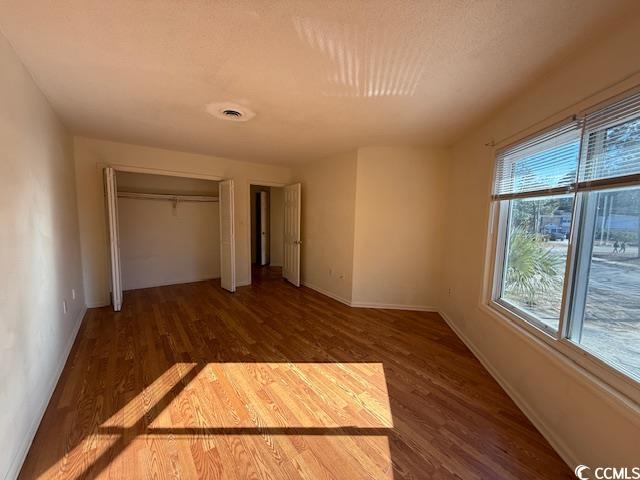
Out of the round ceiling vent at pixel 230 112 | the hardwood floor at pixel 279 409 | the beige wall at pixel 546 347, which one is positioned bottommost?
the hardwood floor at pixel 279 409

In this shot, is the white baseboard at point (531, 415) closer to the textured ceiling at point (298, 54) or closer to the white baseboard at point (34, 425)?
the textured ceiling at point (298, 54)

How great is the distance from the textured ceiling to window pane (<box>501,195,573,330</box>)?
935 millimetres

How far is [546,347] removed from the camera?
1640 millimetres

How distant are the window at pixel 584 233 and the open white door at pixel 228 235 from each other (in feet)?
12.4

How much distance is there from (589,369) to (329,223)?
10.8 ft

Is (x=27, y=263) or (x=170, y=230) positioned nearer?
(x=27, y=263)

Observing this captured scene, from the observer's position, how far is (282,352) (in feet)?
8.23

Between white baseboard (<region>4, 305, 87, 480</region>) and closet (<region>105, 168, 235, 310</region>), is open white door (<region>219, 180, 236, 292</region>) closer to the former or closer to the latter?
closet (<region>105, 168, 235, 310</region>)

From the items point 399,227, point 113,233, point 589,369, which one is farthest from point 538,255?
point 113,233

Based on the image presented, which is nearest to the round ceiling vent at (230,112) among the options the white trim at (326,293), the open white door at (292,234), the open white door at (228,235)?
the open white door at (228,235)

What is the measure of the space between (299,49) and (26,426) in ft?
8.96

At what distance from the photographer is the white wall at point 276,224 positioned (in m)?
6.36

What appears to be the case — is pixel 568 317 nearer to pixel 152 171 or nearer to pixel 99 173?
pixel 152 171

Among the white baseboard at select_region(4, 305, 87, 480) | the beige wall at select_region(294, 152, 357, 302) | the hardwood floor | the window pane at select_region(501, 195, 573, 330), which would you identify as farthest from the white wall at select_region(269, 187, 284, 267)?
the window pane at select_region(501, 195, 573, 330)
